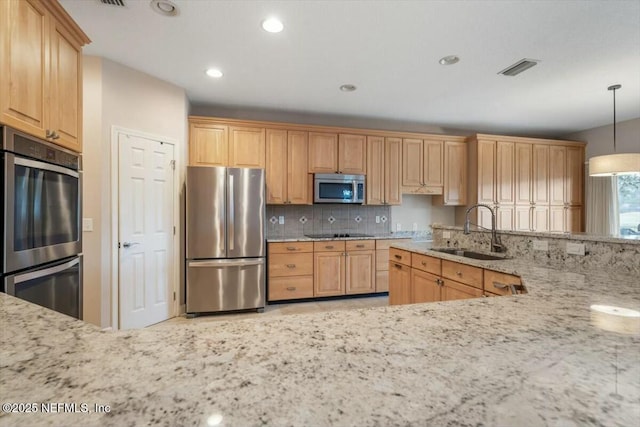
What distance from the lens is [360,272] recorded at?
4027 mm

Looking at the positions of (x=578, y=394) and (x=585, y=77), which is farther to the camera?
(x=585, y=77)

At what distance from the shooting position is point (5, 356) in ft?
1.93

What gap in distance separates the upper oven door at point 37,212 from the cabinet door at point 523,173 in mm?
5553

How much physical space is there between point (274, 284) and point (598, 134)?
576cm

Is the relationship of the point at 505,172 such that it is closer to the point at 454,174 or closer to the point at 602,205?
the point at 454,174

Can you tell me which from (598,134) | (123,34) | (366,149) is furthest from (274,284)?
(598,134)

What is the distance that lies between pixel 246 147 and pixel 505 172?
4.02 meters

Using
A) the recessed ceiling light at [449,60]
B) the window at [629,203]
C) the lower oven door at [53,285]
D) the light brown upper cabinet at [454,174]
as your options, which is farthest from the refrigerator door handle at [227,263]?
the window at [629,203]

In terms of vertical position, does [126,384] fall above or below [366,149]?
below

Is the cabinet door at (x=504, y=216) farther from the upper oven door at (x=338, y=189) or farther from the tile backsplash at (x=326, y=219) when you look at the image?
the upper oven door at (x=338, y=189)

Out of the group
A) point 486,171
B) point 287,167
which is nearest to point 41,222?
point 287,167

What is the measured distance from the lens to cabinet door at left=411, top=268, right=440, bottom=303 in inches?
91.9

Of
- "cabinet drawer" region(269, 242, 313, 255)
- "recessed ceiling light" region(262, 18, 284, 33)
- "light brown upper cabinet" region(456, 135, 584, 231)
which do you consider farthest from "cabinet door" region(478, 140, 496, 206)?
"recessed ceiling light" region(262, 18, 284, 33)

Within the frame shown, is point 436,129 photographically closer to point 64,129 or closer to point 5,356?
point 64,129
